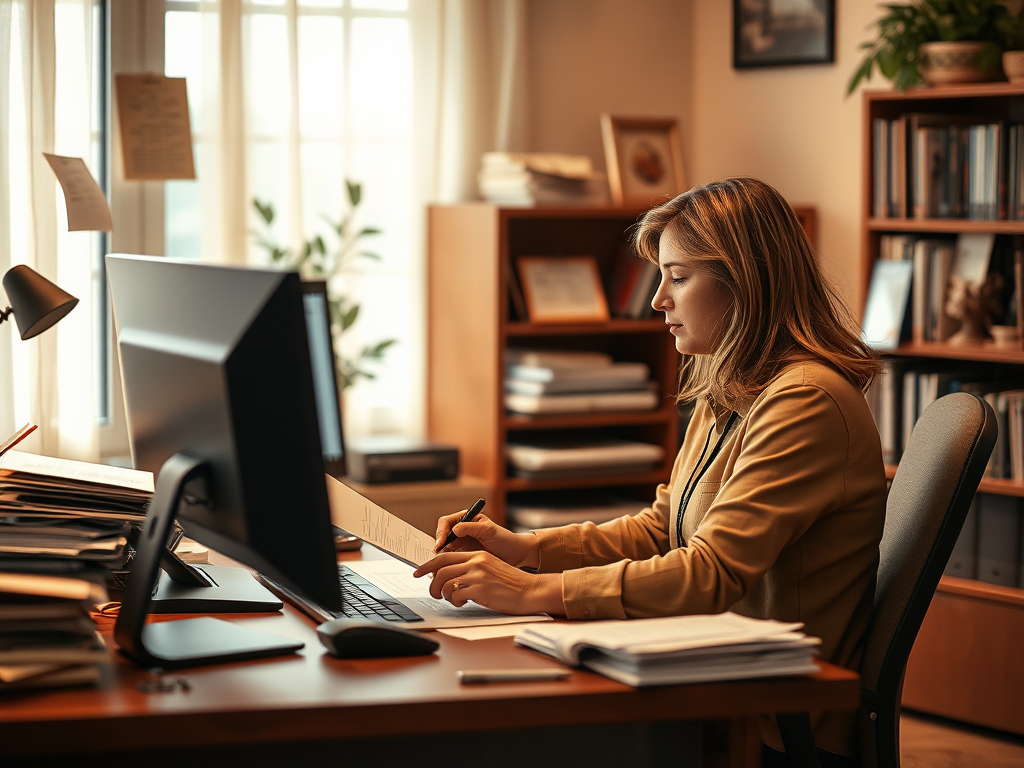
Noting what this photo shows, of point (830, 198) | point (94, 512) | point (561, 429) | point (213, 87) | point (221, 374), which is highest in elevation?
point (213, 87)

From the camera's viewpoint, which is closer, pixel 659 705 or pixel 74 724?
pixel 74 724

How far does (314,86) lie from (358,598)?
2270 millimetres

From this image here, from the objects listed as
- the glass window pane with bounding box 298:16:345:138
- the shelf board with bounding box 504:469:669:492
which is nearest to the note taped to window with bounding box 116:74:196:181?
the glass window pane with bounding box 298:16:345:138

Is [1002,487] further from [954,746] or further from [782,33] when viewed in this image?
[782,33]

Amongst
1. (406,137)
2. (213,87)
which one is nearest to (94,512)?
(213,87)

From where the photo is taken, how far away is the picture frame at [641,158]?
3850 millimetres

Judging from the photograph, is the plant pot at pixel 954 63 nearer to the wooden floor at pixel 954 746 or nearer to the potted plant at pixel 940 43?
the potted plant at pixel 940 43

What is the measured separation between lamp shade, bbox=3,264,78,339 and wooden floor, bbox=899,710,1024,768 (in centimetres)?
214

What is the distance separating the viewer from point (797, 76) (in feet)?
12.7

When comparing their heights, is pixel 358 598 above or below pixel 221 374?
below

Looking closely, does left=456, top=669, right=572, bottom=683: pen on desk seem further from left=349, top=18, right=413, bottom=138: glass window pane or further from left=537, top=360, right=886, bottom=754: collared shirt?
left=349, top=18, right=413, bottom=138: glass window pane

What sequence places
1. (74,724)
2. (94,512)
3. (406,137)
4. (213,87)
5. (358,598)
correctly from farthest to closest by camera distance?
(406,137) → (213,87) → (358,598) → (94,512) → (74,724)

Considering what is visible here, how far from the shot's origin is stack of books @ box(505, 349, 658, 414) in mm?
3531

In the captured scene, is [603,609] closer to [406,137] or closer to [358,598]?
[358,598]
